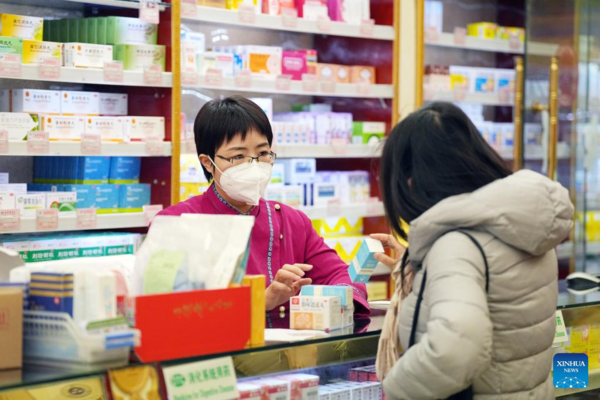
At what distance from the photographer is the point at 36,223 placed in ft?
12.9

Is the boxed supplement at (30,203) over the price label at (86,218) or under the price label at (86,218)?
over

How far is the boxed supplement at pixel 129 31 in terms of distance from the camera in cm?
424

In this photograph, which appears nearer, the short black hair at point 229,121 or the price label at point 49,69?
the short black hair at point 229,121

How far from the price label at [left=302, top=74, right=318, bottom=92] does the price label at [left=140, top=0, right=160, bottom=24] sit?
1.07 meters

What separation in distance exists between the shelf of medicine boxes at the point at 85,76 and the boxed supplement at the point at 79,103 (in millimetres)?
77

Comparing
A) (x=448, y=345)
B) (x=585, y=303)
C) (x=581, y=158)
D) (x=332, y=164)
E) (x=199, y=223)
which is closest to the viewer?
(x=448, y=345)

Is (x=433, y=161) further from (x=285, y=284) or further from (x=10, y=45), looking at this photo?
(x=10, y=45)

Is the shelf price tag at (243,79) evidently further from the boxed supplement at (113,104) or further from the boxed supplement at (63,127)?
the boxed supplement at (63,127)

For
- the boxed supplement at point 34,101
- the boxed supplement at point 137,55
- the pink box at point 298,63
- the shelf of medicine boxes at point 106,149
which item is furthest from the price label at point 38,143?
the pink box at point 298,63

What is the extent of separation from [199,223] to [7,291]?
433 mm

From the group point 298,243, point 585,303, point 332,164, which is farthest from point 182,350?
point 332,164

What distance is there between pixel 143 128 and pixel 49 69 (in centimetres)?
58

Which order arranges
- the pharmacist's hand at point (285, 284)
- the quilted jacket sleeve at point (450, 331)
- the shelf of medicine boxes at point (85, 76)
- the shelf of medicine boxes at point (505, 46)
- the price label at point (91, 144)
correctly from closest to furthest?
1. the quilted jacket sleeve at point (450, 331)
2. the pharmacist's hand at point (285, 284)
3. the shelf of medicine boxes at point (85, 76)
4. the price label at point (91, 144)
5. the shelf of medicine boxes at point (505, 46)

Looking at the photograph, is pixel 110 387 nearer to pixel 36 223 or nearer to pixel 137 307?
pixel 137 307
